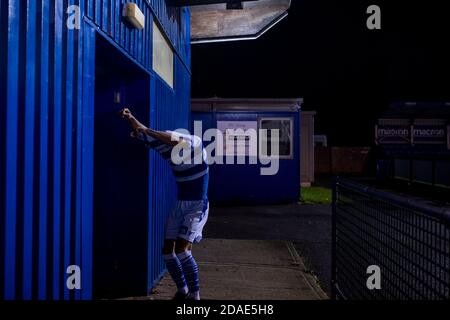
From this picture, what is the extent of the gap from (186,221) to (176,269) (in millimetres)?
500

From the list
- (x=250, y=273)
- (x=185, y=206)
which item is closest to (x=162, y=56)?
(x=185, y=206)

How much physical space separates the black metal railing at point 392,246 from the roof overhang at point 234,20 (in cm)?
488

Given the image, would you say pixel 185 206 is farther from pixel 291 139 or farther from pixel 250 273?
pixel 291 139

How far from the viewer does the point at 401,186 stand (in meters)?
15.4

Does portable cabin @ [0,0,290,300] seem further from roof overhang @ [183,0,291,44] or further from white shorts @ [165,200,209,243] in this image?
roof overhang @ [183,0,291,44]

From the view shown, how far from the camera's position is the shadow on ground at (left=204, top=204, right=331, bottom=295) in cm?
660

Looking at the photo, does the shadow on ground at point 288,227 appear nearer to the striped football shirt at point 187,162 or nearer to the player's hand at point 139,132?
the striped football shirt at point 187,162

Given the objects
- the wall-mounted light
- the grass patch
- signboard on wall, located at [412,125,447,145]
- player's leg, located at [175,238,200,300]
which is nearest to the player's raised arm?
the wall-mounted light

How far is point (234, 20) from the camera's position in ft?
27.9

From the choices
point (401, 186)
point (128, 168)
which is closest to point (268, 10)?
point (128, 168)

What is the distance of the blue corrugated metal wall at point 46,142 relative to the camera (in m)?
2.17

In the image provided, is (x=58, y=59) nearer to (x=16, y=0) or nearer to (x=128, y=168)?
(x=16, y=0)

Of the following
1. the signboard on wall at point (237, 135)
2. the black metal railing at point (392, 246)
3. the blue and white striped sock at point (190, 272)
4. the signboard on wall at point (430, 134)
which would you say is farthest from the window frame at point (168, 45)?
the signboard on wall at point (430, 134)
